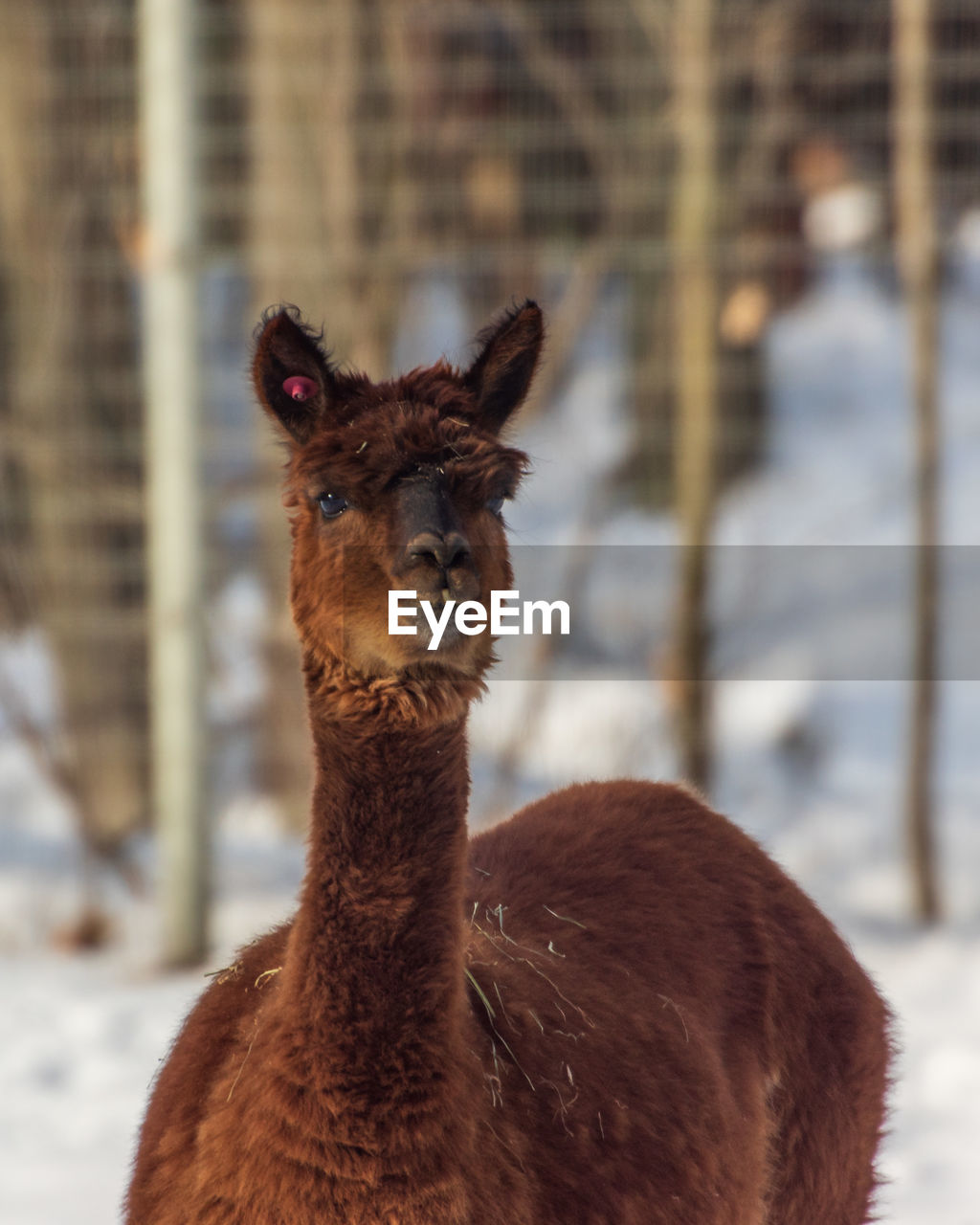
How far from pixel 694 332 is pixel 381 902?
5.03 meters

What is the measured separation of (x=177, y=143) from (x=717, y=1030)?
426cm

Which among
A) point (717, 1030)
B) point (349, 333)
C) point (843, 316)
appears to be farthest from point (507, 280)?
point (843, 316)

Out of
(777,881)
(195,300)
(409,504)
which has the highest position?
(195,300)

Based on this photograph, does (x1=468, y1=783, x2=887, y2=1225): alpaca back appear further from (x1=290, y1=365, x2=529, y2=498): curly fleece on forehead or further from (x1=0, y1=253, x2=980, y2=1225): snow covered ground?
(x1=290, y1=365, x2=529, y2=498): curly fleece on forehead

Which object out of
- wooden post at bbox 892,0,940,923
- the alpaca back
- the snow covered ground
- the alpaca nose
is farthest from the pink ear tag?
wooden post at bbox 892,0,940,923

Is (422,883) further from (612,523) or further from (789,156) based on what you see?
(789,156)

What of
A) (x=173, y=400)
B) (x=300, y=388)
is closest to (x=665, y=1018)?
(x=300, y=388)

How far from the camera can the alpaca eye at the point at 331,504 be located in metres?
2.44

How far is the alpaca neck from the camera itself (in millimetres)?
2324

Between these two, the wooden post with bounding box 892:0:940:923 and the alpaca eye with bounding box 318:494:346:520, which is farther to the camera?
the wooden post with bounding box 892:0:940:923

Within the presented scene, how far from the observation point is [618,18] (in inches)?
290

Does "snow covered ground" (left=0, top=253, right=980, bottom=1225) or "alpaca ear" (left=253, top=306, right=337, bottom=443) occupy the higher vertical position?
"alpaca ear" (left=253, top=306, right=337, bottom=443)

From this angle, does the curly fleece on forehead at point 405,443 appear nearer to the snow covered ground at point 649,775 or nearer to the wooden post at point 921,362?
the snow covered ground at point 649,775

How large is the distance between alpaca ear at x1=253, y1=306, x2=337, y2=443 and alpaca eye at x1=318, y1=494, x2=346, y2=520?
0.16 m
